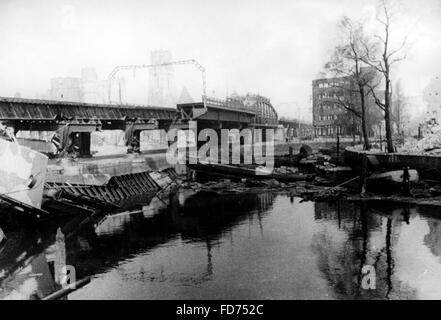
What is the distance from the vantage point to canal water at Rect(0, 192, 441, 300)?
12.3 metres

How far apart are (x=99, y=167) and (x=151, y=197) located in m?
7.52

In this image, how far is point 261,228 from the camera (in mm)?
20703

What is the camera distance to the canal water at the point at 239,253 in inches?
486

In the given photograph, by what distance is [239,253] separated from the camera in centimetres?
1628

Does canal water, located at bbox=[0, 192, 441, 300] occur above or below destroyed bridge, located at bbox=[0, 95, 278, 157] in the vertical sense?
below

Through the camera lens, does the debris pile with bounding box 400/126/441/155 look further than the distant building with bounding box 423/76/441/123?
No

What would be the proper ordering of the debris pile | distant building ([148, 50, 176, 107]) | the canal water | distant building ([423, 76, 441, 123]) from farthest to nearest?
1. distant building ([148, 50, 176, 107])
2. distant building ([423, 76, 441, 123])
3. the debris pile
4. the canal water

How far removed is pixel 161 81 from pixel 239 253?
110030 millimetres

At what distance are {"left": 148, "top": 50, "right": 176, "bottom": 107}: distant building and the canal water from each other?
3227cm

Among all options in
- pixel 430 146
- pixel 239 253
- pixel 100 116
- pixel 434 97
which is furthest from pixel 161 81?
pixel 239 253

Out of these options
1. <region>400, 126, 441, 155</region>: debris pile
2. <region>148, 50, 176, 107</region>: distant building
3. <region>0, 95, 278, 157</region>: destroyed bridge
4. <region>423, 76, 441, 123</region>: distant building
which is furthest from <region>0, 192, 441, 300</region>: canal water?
<region>148, 50, 176, 107</region>: distant building

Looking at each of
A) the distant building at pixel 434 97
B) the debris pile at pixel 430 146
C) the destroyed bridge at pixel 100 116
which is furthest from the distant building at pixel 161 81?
the distant building at pixel 434 97

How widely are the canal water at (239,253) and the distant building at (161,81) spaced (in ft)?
106

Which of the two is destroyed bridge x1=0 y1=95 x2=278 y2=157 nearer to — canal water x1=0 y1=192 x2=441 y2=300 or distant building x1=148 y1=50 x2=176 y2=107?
distant building x1=148 y1=50 x2=176 y2=107
